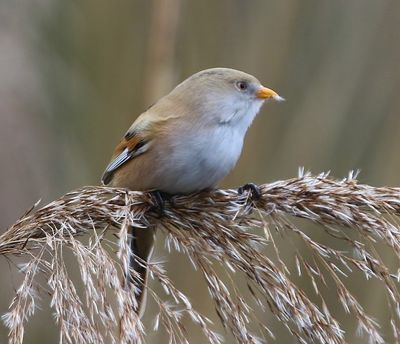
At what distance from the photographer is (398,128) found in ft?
11.1

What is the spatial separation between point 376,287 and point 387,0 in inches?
50.4

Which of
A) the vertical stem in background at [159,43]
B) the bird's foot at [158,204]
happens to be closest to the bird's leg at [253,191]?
the bird's foot at [158,204]

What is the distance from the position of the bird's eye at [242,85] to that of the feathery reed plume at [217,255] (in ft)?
3.01

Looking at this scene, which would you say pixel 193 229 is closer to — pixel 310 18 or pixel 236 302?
pixel 236 302

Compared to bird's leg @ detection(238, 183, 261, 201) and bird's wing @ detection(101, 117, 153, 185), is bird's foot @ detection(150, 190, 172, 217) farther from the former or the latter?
bird's wing @ detection(101, 117, 153, 185)

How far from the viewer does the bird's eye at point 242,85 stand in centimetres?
339

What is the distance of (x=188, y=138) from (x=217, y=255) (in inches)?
39.9

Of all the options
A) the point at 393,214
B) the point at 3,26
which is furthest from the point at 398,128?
the point at 3,26

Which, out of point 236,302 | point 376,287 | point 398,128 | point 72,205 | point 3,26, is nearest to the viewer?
point 236,302

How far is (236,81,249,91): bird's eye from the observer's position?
3.39m

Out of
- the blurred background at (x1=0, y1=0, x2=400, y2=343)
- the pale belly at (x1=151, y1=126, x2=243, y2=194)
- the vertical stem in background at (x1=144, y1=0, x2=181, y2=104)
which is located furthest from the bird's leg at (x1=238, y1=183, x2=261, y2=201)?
the vertical stem in background at (x1=144, y1=0, x2=181, y2=104)

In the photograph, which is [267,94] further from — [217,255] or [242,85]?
[217,255]

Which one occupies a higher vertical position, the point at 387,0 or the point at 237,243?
the point at 387,0

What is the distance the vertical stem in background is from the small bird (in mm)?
92
